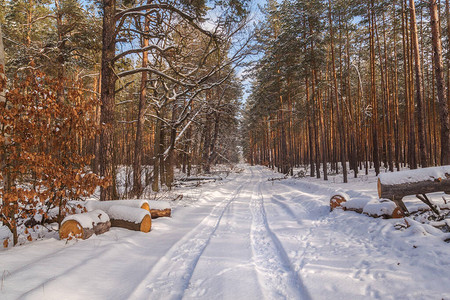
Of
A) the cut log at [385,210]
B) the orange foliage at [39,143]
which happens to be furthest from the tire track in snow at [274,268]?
the orange foliage at [39,143]

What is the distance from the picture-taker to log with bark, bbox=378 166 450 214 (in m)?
4.75

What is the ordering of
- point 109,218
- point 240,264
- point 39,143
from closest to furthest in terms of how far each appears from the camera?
1. point 240,264
2. point 39,143
3. point 109,218

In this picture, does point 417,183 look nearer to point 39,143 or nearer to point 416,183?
point 416,183

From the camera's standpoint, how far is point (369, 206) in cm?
532

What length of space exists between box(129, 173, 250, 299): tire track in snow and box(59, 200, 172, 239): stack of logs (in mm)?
1233

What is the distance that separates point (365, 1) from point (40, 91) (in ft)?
60.5

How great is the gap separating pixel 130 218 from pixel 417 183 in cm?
657

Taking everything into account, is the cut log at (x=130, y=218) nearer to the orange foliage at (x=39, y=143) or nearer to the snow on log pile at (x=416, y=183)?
the orange foliage at (x=39, y=143)

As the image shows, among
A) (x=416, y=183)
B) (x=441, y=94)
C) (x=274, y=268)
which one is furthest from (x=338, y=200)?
(x=441, y=94)

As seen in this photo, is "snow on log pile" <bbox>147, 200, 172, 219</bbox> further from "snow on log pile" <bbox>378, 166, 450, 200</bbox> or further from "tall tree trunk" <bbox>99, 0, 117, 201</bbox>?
"snow on log pile" <bbox>378, 166, 450, 200</bbox>

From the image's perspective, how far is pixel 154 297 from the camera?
102 inches

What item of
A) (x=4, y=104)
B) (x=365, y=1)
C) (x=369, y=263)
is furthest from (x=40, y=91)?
(x=365, y=1)

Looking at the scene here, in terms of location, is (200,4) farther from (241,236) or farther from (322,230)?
(322,230)

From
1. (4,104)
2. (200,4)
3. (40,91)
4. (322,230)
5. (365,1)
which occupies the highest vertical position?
(365,1)
